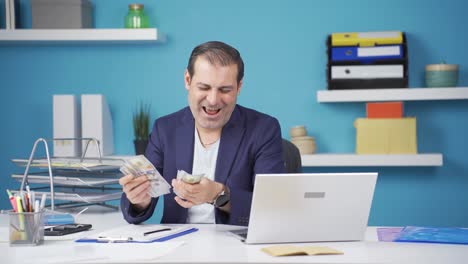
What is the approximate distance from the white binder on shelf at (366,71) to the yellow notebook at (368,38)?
0.12 meters

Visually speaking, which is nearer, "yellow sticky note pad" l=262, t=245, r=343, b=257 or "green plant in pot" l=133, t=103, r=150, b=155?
"yellow sticky note pad" l=262, t=245, r=343, b=257

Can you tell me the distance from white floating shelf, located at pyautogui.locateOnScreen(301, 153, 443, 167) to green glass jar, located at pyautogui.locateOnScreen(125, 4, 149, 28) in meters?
1.18

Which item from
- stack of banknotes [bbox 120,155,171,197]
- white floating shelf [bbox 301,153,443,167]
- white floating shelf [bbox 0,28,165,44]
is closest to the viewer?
stack of banknotes [bbox 120,155,171,197]

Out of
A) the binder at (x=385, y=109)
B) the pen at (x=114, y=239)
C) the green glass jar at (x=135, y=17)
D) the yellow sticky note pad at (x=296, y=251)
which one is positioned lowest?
the pen at (x=114, y=239)

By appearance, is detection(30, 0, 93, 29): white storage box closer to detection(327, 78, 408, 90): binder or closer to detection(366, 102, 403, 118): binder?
detection(327, 78, 408, 90): binder

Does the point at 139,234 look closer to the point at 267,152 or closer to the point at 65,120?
the point at 267,152

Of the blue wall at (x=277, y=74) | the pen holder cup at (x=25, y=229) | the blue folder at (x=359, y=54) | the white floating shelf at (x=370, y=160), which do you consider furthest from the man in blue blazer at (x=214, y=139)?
the blue wall at (x=277, y=74)

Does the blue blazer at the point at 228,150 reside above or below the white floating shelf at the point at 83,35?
below

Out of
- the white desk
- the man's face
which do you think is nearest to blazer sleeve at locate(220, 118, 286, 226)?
the man's face

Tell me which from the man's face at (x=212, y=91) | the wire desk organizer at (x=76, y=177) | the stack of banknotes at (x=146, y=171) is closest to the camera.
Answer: the stack of banknotes at (x=146, y=171)

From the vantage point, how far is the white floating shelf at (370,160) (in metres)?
3.74

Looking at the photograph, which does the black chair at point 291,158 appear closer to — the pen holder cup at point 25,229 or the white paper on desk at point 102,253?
the white paper on desk at point 102,253

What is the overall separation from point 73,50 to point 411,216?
2.17 metres

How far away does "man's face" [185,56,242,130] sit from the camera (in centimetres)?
253
